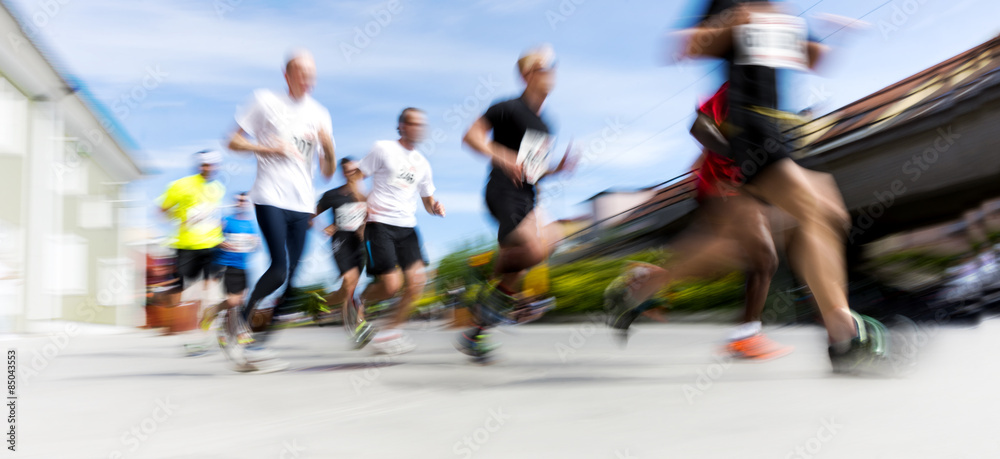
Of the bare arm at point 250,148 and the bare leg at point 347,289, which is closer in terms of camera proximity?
the bare arm at point 250,148

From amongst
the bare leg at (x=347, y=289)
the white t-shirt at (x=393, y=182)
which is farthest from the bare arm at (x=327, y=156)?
the bare leg at (x=347, y=289)

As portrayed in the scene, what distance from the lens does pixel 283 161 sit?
3.81 m

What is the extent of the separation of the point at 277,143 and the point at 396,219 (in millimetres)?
1165

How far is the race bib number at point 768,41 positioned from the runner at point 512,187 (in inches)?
51.6

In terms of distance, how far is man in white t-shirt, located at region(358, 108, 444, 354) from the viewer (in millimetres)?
4762

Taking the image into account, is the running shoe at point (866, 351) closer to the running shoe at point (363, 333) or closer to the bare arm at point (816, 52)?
the bare arm at point (816, 52)

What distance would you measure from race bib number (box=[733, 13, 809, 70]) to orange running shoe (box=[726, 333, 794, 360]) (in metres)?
1.20

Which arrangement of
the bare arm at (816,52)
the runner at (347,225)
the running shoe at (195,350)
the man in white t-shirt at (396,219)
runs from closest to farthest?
the bare arm at (816,52) < the man in white t-shirt at (396,219) < the running shoe at (195,350) < the runner at (347,225)

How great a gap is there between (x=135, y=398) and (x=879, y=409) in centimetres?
287

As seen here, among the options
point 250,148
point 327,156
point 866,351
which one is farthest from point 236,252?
point 866,351

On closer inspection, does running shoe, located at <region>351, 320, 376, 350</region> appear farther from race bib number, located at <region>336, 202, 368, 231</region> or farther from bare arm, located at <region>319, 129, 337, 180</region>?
race bib number, located at <region>336, 202, 368, 231</region>

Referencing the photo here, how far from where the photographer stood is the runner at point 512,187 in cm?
352

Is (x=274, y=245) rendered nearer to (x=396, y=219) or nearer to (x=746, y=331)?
(x=396, y=219)

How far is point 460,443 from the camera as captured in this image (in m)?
1.89
